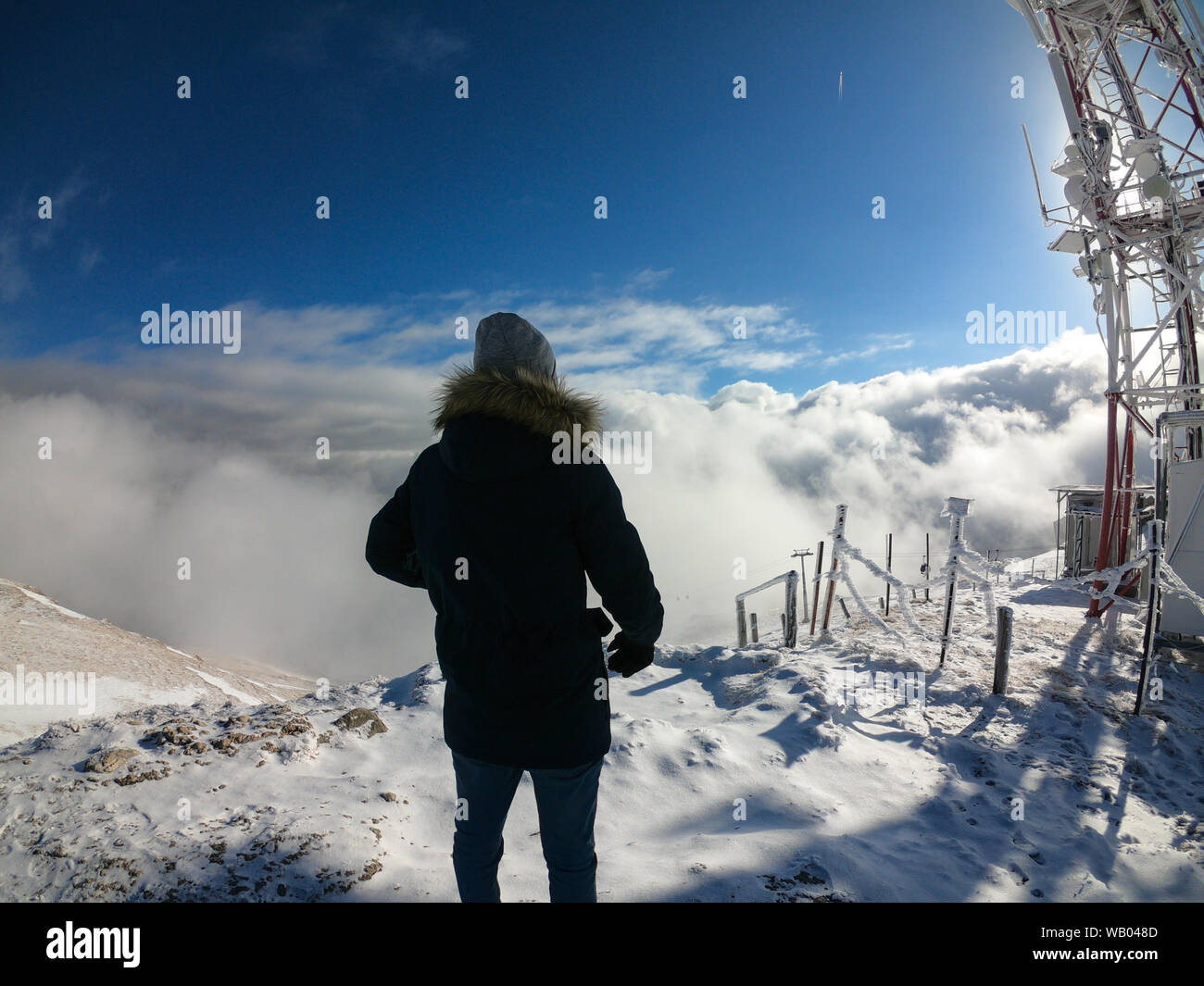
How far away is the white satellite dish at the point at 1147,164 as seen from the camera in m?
12.3

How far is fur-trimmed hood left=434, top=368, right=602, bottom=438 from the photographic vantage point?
2.10 meters

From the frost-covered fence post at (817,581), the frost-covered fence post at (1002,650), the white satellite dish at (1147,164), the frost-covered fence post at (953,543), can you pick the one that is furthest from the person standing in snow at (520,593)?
the white satellite dish at (1147,164)

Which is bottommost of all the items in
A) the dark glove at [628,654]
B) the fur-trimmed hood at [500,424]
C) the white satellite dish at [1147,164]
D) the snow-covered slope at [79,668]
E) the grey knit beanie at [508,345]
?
the snow-covered slope at [79,668]

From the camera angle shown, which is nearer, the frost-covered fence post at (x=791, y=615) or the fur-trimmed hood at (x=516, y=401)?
the fur-trimmed hood at (x=516, y=401)

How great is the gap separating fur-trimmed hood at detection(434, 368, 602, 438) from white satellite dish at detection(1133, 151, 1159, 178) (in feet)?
55.9

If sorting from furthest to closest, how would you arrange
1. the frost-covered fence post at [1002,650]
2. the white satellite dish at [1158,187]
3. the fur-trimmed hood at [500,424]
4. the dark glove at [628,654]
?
the white satellite dish at [1158,187], the frost-covered fence post at [1002,650], the dark glove at [628,654], the fur-trimmed hood at [500,424]

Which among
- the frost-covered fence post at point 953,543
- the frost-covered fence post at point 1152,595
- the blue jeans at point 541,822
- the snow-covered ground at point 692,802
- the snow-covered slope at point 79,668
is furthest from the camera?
the snow-covered slope at point 79,668

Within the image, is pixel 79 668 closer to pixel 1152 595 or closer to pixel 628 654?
pixel 628 654

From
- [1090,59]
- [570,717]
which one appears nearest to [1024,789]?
[570,717]

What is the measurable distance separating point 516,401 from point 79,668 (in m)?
16.9

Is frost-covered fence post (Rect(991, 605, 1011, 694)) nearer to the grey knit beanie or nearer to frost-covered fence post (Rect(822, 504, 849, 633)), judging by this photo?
frost-covered fence post (Rect(822, 504, 849, 633))

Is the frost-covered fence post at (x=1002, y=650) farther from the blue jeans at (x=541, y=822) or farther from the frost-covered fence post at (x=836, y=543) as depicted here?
the blue jeans at (x=541, y=822)
